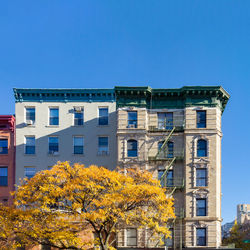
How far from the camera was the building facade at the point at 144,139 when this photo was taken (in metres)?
41.2

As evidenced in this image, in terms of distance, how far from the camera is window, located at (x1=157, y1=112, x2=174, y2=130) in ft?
141

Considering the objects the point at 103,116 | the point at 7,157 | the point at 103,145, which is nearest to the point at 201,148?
the point at 103,145

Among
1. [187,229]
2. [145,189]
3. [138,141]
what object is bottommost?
[187,229]

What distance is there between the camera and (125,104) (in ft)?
142

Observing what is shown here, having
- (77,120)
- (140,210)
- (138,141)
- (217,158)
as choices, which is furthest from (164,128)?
(140,210)

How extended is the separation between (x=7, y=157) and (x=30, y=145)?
259cm

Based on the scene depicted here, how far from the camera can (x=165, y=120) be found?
43031mm

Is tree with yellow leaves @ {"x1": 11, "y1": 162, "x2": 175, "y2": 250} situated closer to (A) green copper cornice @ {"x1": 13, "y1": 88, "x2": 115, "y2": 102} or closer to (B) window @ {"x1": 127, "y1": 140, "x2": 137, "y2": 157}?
(B) window @ {"x1": 127, "y1": 140, "x2": 137, "y2": 157}

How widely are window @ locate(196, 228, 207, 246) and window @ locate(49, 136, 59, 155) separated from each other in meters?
15.4

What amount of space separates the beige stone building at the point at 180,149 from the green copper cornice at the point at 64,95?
175 cm

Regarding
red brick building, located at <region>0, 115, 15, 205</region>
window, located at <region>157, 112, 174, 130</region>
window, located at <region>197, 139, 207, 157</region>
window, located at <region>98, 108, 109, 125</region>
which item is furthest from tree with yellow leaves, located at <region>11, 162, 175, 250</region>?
window, located at <region>98, 108, 109, 125</region>

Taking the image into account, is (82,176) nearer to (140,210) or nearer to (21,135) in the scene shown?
(140,210)

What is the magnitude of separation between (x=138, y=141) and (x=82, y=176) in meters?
10.4

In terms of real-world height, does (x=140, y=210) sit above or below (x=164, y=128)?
below
